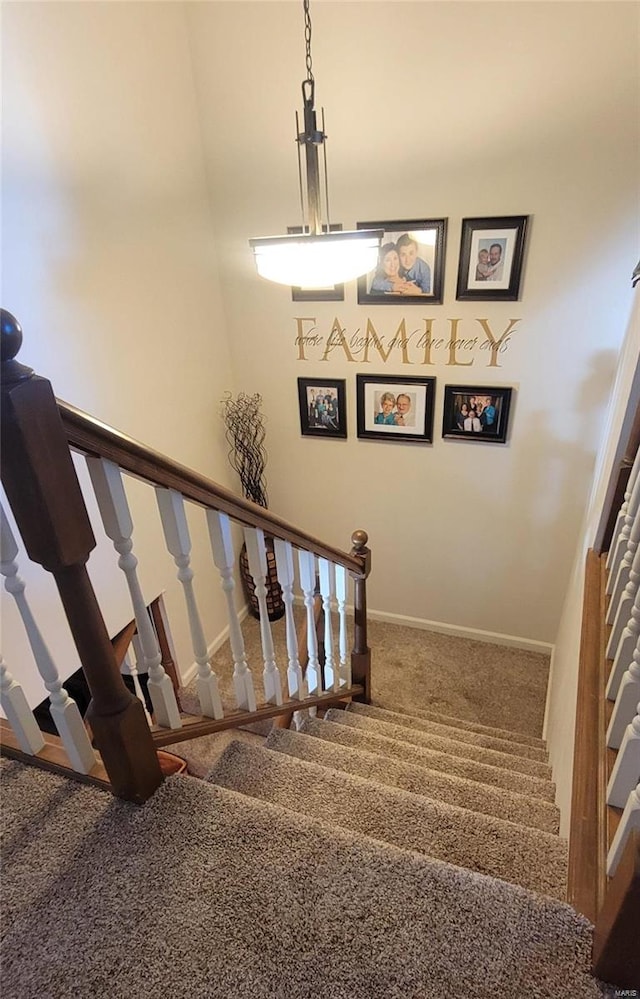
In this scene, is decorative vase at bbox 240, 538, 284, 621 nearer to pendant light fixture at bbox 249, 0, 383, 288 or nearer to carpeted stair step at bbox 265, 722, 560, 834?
carpeted stair step at bbox 265, 722, 560, 834

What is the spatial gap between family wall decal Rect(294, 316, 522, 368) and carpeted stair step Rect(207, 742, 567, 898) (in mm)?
2229

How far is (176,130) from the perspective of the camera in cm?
259

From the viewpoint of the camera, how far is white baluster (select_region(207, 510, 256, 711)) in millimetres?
1270

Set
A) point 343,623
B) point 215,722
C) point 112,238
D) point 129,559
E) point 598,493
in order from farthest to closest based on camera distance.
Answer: point 598,493, point 112,238, point 343,623, point 215,722, point 129,559

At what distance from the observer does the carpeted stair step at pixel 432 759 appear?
1.70 m

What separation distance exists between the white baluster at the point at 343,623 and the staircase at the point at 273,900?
2.91ft

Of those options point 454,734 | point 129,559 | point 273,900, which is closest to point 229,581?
point 129,559

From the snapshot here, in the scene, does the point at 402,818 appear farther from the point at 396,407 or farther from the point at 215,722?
the point at 396,407

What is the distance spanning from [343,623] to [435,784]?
769mm

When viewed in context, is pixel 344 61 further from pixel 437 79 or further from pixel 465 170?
pixel 465 170

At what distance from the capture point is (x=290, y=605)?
1700mm

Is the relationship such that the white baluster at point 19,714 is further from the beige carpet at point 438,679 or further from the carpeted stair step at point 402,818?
the beige carpet at point 438,679

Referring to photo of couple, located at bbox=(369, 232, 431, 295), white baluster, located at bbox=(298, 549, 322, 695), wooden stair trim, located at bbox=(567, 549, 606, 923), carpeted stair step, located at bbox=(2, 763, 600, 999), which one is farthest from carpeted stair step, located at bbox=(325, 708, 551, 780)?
photo of couple, located at bbox=(369, 232, 431, 295)

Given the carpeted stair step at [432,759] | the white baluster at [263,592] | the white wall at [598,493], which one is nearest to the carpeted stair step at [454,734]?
the white wall at [598,493]
